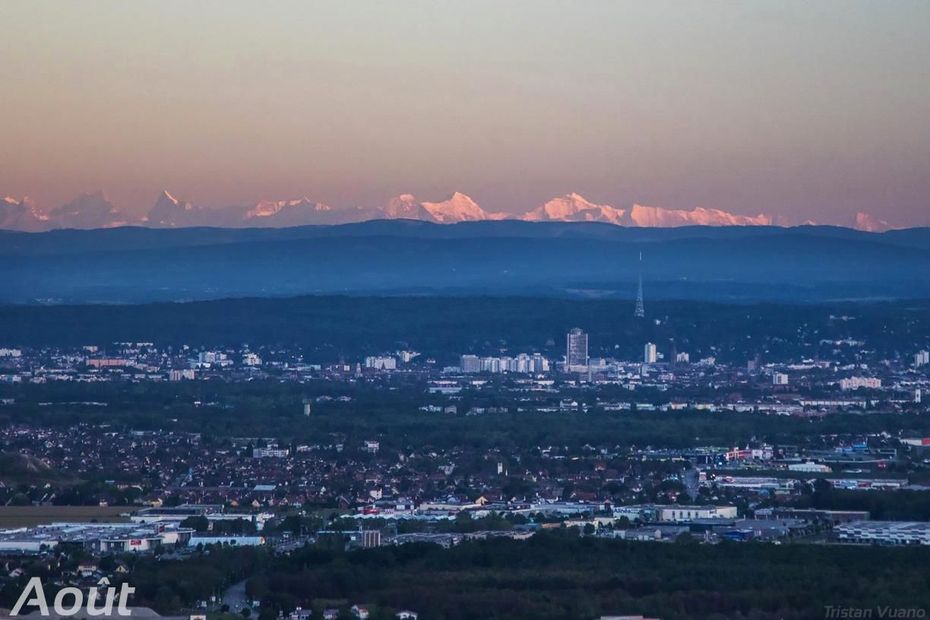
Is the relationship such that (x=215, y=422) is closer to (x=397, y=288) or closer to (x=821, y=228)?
(x=397, y=288)

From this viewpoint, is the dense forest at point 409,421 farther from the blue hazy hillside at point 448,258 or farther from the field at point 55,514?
the blue hazy hillside at point 448,258

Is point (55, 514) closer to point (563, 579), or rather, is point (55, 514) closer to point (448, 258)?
point (563, 579)

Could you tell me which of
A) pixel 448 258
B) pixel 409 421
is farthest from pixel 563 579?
pixel 448 258

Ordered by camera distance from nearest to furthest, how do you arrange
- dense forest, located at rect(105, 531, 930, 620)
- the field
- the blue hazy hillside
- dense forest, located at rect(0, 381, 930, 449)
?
dense forest, located at rect(105, 531, 930, 620), the field, dense forest, located at rect(0, 381, 930, 449), the blue hazy hillside

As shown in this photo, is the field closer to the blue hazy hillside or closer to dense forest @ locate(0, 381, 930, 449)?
dense forest @ locate(0, 381, 930, 449)

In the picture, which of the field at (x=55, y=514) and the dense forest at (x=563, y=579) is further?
the field at (x=55, y=514)

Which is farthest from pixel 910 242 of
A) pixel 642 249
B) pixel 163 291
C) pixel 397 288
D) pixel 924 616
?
pixel 924 616

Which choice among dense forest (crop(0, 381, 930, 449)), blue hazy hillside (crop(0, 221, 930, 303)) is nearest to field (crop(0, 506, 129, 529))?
dense forest (crop(0, 381, 930, 449))

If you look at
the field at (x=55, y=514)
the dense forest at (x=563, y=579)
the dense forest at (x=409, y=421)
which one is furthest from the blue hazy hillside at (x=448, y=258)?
the dense forest at (x=563, y=579)
